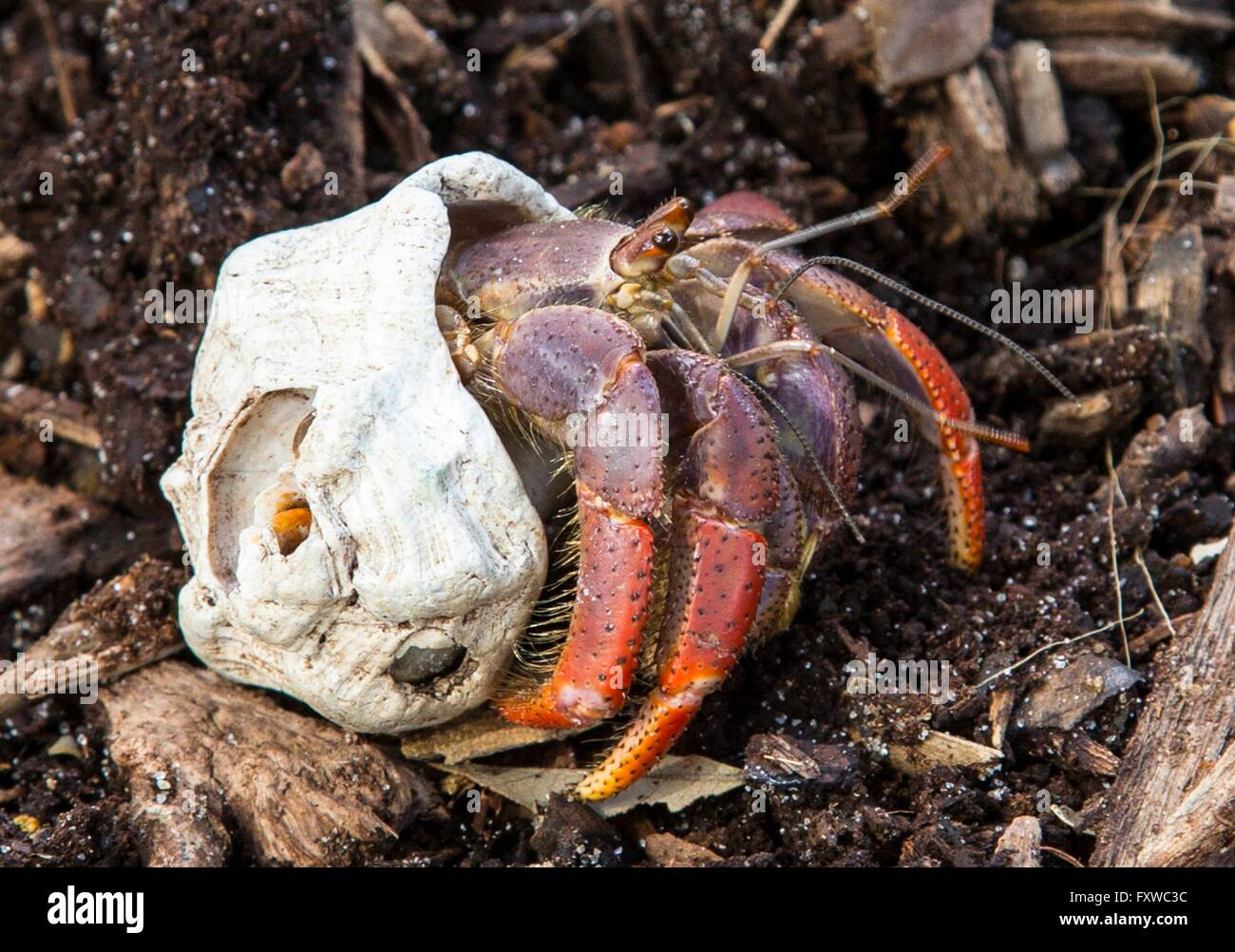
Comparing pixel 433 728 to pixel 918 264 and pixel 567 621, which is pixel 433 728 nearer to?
pixel 567 621

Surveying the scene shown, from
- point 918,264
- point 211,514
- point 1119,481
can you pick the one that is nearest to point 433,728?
point 211,514

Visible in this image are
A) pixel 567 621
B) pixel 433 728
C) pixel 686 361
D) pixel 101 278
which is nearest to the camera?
pixel 686 361

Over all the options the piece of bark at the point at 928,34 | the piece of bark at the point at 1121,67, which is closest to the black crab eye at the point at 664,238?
the piece of bark at the point at 928,34

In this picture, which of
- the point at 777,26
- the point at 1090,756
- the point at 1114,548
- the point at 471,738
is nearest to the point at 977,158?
the point at 777,26

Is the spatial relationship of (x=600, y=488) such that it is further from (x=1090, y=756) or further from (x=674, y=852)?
(x=1090, y=756)

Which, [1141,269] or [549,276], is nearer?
[549,276]

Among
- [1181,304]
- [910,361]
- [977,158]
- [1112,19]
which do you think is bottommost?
[910,361]

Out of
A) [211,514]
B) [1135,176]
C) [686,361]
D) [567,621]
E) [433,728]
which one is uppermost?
[1135,176]
